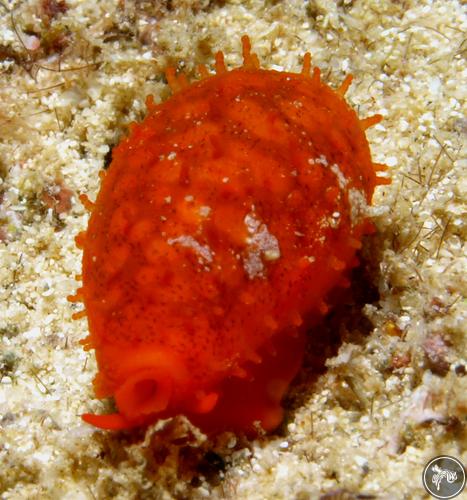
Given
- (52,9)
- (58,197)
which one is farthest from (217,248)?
(52,9)

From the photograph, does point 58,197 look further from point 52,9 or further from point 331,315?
point 331,315

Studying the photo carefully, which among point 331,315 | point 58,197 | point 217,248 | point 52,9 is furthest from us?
point 52,9

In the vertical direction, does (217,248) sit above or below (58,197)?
above

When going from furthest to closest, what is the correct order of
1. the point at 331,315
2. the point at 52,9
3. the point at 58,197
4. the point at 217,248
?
the point at 52,9 < the point at 58,197 < the point at 331,315 < the point at 217,248

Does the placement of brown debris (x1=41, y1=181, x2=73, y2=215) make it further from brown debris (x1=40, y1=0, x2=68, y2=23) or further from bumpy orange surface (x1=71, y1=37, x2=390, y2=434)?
brown debris (x1=40, y1=0, x2=68, y2=23)

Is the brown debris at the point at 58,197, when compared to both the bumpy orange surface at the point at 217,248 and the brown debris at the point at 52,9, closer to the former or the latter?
the bumpy orange surface at the point at 217,248

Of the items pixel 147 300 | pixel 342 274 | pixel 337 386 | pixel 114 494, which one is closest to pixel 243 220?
pixel 147 300

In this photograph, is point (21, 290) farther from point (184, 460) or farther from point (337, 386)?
point (337, 386)
